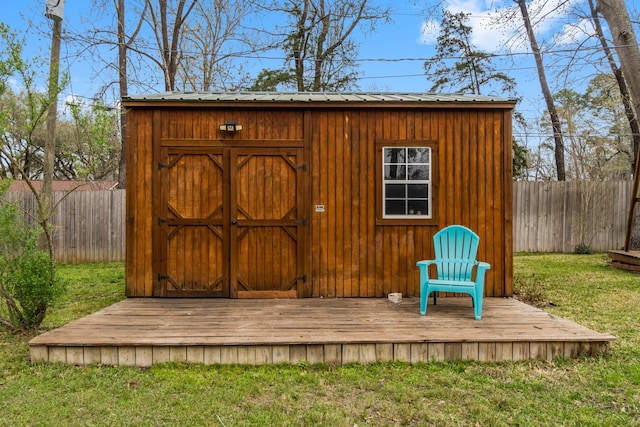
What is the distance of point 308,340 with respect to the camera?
9.98 feet

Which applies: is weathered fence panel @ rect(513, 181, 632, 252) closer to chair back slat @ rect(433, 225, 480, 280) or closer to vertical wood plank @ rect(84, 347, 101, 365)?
Answer: chair back slat @ rect(433, 225, 480, 280)

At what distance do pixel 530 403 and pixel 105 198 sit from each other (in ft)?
27.9

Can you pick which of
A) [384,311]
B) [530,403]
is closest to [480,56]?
[384,311]

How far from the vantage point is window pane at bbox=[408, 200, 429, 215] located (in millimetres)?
4754

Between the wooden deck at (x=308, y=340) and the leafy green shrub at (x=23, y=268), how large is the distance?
1.43 feet

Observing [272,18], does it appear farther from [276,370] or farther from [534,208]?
[276,370]

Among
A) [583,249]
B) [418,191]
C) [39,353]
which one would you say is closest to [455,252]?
[418,191]

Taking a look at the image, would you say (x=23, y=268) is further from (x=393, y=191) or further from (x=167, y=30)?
(x=167, y=30)

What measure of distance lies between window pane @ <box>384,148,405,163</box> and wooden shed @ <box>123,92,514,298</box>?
13 mm

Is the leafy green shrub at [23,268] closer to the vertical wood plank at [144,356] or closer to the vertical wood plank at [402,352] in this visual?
the vertical wood plank at [144,356]

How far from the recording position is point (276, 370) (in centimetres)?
294

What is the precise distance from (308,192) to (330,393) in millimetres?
2612

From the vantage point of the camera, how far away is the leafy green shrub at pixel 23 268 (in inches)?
136

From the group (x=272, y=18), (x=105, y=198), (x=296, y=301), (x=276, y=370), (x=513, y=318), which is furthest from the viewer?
(x=272, y=18)
